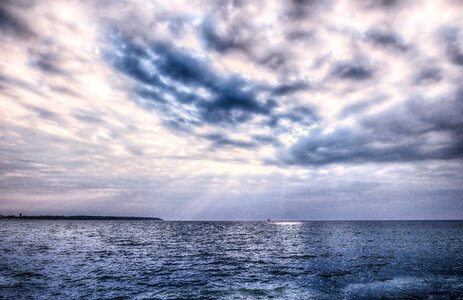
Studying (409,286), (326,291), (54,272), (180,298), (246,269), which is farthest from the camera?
(246,269)

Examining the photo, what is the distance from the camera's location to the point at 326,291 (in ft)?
74.7

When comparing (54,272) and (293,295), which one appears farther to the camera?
(54,272)

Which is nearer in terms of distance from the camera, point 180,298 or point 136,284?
point 180,298

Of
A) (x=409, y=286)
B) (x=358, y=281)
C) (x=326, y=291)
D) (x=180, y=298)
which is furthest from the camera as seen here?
(x=358, y=281)

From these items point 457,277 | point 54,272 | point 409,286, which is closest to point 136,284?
point 54,272

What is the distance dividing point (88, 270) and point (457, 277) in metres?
39.7

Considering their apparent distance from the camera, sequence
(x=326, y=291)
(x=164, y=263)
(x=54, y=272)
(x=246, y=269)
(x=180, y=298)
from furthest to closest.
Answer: (x=164, y=263)
(x=246, y=269)
(x=54, y=272)
(x=326, y=291)
(x=180, y=298)

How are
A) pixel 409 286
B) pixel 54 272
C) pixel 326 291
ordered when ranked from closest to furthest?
1. pixel 326 291
2. pixel 409 286
3. pixel 54 272

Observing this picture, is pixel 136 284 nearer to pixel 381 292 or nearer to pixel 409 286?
pixel 381 292

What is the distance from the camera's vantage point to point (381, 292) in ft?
73.7

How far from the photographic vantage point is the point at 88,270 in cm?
3206

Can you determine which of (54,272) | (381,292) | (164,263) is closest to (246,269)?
(164,263)

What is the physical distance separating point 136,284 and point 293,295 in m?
14.4

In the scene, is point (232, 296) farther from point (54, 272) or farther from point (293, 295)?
point (54, 272)
